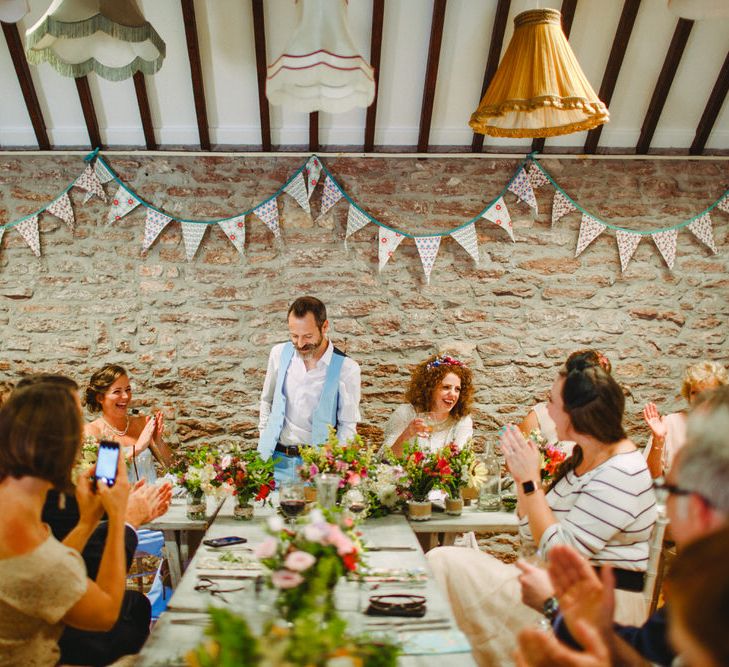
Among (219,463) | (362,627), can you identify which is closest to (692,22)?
(219,463)

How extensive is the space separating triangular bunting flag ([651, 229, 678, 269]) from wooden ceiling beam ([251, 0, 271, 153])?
260 centimetres

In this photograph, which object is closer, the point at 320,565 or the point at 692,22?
the point at 320,565

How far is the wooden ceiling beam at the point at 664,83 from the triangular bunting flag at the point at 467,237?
1.19m

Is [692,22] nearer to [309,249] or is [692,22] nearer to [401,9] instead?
[401,9]

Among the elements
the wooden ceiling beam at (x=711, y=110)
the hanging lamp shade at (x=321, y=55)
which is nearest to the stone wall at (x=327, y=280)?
the wooden ceiling beam at (x=711, y=110)

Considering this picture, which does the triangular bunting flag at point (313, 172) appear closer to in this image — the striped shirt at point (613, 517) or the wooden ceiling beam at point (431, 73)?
the wooden ceiling beam at point (431, 73)

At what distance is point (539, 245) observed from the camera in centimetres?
457

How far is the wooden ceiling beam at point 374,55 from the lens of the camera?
373 cm

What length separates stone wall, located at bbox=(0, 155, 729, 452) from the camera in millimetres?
4488

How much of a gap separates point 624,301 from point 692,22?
5.60 feet

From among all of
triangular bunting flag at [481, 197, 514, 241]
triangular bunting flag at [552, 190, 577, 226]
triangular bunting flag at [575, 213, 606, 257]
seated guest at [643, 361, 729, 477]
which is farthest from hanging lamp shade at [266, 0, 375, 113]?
seated guest at [643, 361, 729, 477]

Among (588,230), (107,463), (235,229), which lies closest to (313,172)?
(235,229)

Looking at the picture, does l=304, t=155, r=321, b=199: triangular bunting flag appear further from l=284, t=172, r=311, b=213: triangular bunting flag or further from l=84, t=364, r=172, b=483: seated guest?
l=84, t=364, r=172, b=483: seated guest

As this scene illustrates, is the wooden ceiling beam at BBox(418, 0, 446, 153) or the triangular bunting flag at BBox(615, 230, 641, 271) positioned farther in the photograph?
the triangular bunting flag at BBox(615, 230, 641, 271)
